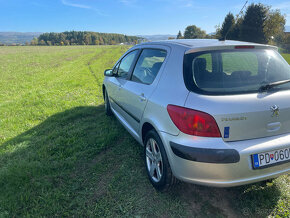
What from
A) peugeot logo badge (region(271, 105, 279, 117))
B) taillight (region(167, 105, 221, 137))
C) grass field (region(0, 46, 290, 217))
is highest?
peugeot logo badge (region(271, 105, 279, 117))

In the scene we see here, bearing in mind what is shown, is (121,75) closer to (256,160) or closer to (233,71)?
(233,71)

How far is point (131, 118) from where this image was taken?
326cm

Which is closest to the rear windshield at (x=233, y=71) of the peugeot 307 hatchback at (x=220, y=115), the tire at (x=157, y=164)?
the peugeot 307 hatchback at (x=220, y=115)

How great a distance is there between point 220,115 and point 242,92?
0.34 meters

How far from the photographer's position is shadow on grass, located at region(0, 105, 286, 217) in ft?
7.72

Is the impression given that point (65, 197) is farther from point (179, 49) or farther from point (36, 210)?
point (179, 49)

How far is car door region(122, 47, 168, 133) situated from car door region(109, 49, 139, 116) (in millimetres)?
180

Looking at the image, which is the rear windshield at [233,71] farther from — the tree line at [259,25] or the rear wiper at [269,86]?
the tree line at [259,25]

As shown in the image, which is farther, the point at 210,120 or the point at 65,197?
the point at 65,197

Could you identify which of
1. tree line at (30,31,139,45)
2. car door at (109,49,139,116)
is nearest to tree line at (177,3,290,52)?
car door at (109,49,139,116)

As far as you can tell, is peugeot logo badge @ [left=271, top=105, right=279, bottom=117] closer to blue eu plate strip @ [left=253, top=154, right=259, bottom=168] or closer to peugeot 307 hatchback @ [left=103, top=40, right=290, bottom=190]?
peugeot 307 hatchback @ [left=103, top=40, right=290, bottom=190]

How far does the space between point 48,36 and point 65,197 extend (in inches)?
5042

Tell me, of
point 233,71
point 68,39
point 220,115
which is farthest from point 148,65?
point 68,39

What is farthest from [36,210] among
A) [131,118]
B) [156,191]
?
[131,118]
